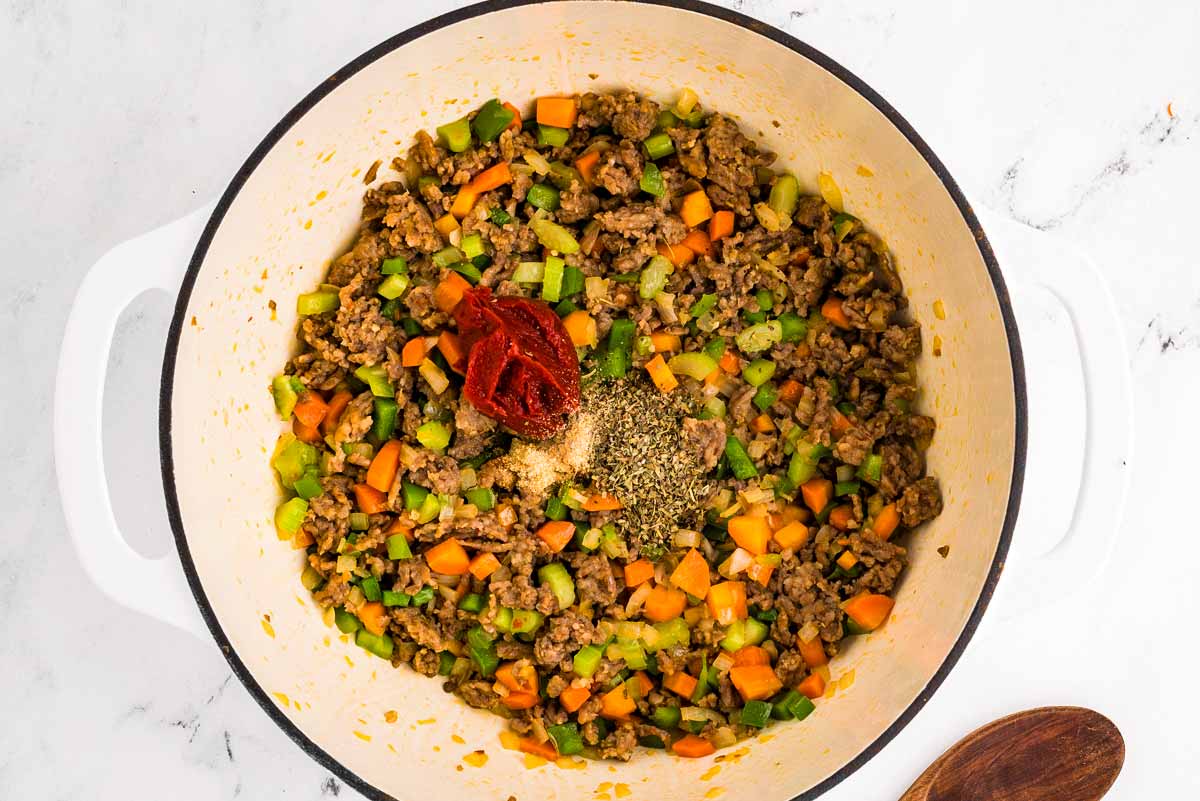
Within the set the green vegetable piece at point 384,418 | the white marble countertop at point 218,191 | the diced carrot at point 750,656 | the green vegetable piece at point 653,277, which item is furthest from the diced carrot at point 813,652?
the green vegetable piece at point 384,418

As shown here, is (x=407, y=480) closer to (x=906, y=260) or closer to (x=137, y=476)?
(x=137, y=476)

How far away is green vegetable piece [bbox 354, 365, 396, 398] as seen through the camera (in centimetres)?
298

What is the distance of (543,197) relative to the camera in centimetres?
303

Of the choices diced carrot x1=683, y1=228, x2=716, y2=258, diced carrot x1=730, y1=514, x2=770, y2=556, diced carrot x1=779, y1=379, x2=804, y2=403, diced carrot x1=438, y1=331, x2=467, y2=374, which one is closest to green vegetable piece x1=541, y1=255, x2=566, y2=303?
diced carrot x1=438, y1=331, x2=467, y2=374

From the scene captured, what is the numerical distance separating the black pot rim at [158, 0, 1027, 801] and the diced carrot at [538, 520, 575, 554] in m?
0.83

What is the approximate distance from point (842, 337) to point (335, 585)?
168cm

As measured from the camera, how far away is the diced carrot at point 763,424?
10.0 ft

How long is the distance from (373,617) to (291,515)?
1.27 ft

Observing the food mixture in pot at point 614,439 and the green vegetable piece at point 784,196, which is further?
the green vegetable piece at point 784,196

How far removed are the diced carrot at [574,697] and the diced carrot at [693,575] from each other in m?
0.43

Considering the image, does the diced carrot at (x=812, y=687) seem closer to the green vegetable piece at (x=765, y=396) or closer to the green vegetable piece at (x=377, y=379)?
the green vegetable piece at (x=765, y=396)

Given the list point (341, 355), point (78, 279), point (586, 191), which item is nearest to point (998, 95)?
point (586, 191)

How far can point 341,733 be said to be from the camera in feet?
9.31

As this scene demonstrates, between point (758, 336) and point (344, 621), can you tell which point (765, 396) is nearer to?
point (758, 336)
